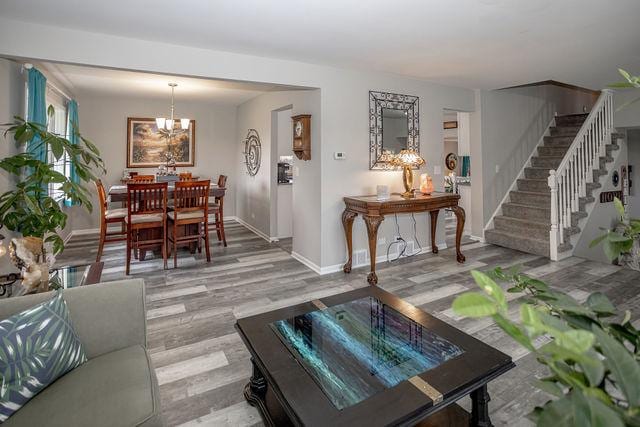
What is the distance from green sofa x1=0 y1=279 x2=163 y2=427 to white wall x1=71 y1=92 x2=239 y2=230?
5.47m

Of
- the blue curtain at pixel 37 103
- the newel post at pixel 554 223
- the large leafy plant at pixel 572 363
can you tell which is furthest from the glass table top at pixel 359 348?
the newel post at pixel 554 223

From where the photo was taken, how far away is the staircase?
4.64 meters

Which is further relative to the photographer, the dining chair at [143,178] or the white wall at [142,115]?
the white wall at [142,115]

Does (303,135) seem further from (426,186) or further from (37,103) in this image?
(37,103)

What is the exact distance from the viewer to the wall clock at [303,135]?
13.5ft

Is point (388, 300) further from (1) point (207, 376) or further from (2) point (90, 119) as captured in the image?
(2) point (90, 119)

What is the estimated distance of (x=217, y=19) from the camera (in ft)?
8.72

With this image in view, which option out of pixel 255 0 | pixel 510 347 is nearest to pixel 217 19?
pixel 255 0

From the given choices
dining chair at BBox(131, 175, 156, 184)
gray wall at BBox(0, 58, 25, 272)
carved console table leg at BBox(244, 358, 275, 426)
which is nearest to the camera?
carved console table leg at BBox(244, 358, 275, 426)

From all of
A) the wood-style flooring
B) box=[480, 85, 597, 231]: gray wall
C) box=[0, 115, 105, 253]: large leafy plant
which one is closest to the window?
the wood-style flooring

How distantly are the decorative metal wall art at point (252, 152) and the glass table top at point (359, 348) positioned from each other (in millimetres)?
4514

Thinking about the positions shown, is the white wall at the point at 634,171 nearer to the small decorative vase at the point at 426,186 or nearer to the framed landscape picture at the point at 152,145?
the small decorative vase at the point at 426,186

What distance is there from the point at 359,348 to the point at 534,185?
527cm

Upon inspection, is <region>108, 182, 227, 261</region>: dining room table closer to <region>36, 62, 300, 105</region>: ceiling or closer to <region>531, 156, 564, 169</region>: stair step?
<region>36, 62, 300, 105</region>: ceiling
